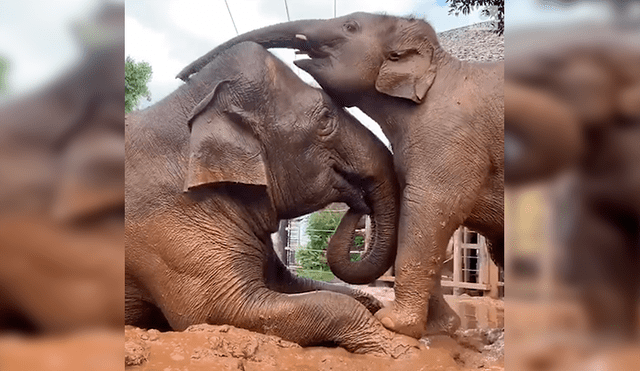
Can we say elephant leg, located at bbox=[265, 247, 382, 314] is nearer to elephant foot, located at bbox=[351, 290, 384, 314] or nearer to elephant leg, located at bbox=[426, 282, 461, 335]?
elephant foot, located at bbox=[351, 290, 384, 314]

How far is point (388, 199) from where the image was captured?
202cm

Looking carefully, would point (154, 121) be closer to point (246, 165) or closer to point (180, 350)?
point (246, 165)

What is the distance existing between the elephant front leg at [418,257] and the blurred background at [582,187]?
1.42 m

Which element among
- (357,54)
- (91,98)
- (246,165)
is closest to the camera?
(91,98)

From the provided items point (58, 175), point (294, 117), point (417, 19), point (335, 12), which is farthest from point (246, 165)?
point (58, 175)

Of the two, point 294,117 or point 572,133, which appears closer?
point 572,133

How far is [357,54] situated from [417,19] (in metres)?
0.27

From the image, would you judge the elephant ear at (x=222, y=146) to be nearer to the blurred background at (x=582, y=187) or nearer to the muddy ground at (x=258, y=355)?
the muddy ground at (x=258, y=355)

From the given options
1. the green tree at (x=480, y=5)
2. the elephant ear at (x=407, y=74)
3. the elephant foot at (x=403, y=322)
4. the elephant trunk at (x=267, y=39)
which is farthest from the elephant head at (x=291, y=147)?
the green tree at (x=480, y=5)

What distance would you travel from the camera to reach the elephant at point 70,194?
44 cm

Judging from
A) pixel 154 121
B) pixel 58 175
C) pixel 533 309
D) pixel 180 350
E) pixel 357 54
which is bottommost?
pixel 180 350

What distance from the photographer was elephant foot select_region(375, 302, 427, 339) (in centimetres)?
172

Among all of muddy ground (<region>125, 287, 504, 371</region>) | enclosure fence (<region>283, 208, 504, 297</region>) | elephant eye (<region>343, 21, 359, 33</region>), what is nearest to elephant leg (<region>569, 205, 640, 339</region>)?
muddy ground (<region>125, 287, 504, 371</region>)

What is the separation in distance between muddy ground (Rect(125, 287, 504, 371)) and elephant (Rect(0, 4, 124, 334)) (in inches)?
32.7
